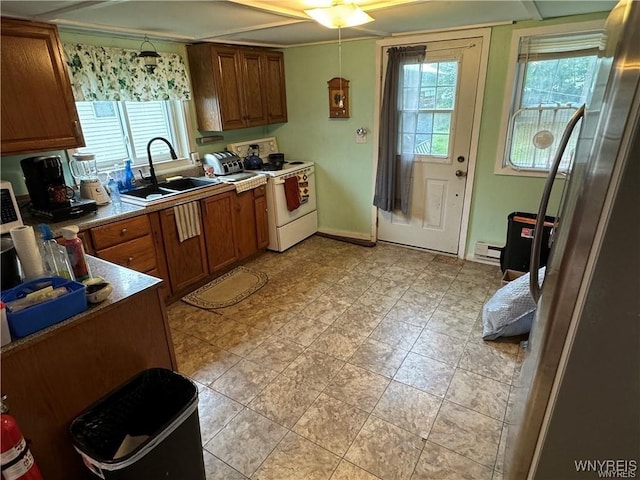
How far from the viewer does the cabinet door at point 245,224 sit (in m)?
3.45

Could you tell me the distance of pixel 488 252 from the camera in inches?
138

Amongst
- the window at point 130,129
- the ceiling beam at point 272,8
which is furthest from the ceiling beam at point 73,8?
the window at point 130,129

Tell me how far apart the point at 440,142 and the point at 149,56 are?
8.53 ft

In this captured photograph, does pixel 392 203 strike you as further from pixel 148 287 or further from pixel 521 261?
pixel 148 287

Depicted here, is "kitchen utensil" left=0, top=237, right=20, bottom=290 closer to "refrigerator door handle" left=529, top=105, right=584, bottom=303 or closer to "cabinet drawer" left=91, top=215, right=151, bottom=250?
"cabinet drawer" left=91, top=215, right=151, bottom=250

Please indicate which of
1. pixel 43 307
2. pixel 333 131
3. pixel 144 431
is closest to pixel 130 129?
pixel 333 131

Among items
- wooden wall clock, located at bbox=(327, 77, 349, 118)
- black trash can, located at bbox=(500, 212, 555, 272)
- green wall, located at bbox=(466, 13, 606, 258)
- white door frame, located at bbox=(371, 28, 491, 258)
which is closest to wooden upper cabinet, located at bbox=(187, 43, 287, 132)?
wooden wall clock, located at bbox=(327, 77, 349, 118)

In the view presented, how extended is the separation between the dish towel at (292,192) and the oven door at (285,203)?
0.12 feet

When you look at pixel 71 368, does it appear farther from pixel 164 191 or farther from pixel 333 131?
pixel 333 131

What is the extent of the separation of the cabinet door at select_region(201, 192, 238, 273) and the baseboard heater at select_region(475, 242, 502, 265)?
2352 millimetres

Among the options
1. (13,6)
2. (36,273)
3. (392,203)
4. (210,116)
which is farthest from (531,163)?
(13,6)

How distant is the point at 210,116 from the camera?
3.49 m

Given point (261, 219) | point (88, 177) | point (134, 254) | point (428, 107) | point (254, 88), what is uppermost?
point (254, 88)

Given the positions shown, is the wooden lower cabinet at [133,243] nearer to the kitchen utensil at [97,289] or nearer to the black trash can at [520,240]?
the kitchen utensil at [97,289]
